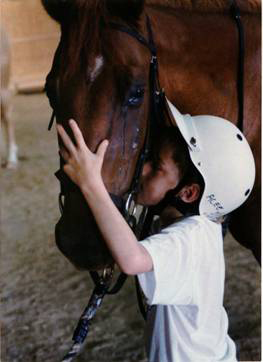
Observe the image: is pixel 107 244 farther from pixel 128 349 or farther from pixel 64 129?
pixel 128 349

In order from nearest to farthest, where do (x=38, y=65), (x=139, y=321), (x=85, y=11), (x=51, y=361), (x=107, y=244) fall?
(x=107, y=244) → (x=85, y=11) → (x=51, y=361) → (x=139, y=321) → (x=38, y=65)

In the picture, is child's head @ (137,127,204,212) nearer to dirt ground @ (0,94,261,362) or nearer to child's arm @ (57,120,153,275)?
child's arm @ (57,120,153,275)

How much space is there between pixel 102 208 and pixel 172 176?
176 mm

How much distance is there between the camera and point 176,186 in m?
0.90

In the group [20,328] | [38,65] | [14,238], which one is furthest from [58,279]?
[38,65]

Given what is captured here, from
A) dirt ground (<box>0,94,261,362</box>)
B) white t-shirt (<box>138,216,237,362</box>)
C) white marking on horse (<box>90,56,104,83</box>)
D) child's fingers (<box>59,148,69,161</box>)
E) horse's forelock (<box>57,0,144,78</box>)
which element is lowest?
dirt ground (<box>0,94,261,362</box>)

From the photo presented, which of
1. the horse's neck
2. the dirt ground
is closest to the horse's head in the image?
the horse's neck

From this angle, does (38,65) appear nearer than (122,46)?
No

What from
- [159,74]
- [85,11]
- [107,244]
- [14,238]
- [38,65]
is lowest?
[38,65]

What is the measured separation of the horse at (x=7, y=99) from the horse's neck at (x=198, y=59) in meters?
2.49

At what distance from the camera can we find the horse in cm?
345

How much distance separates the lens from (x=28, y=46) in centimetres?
554

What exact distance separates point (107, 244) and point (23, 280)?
138 centimetres

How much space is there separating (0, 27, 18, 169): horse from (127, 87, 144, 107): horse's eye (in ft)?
8.71
